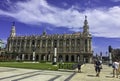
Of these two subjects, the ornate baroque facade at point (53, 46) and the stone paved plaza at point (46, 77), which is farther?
the ornate baroque facade at point (53, 46)

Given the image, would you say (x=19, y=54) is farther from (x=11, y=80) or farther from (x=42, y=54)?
(x=11, y=80)

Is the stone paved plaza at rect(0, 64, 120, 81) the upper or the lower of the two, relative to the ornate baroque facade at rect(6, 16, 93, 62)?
lower

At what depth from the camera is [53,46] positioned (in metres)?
130

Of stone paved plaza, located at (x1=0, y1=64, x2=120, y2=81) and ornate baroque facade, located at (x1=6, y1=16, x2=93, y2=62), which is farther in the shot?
ornate baroque facade, located at (x1=6, y1=16, x2=93, y2=62)

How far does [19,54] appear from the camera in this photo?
13612cm

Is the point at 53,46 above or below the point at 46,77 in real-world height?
above

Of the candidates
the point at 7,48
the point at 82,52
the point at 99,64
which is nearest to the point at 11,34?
the point at 7,48

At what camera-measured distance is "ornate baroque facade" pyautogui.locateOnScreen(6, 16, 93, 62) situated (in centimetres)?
12156

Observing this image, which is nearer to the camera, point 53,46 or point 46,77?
point 46,77

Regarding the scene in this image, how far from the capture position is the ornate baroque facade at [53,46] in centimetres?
12156

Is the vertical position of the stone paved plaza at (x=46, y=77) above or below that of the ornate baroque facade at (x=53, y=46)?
below

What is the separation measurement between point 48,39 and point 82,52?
26.7m

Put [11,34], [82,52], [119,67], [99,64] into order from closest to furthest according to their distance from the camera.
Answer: [119,67] → [99,64] → [82,52] → [11,34]

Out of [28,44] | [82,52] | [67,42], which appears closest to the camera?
[82,52]
